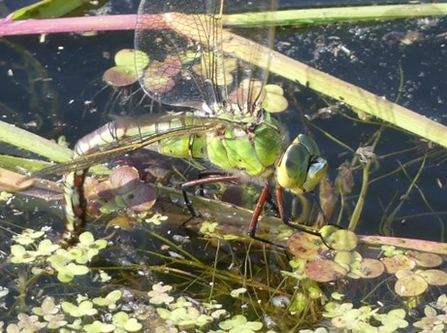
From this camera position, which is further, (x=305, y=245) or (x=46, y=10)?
(x=46, y=10)

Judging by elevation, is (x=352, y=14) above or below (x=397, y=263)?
above

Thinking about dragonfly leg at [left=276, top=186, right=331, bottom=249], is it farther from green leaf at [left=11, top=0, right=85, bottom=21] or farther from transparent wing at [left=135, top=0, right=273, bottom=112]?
green leaf at [left=11, top=0, right=85, bottom=21]

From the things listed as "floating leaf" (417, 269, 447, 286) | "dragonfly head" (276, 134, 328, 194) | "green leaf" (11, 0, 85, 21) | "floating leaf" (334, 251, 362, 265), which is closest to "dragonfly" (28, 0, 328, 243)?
"dragonfly head" (276, 134, 328, 194)

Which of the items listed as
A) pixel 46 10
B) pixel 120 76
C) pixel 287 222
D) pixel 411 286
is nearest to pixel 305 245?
pixel 287 222

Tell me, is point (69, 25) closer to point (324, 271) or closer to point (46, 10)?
point (46, 10)

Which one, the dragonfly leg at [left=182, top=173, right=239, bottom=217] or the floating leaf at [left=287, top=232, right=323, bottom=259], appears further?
the dragonfly leg at [left=182, top=173, right=239, bottom=217]

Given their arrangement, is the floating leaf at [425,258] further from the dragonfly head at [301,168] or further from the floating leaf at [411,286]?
the dragonfly head at [301,168]

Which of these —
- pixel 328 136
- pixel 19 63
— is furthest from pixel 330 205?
pixel 19 63

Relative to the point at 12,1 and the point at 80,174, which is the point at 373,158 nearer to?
the point at 80,174
